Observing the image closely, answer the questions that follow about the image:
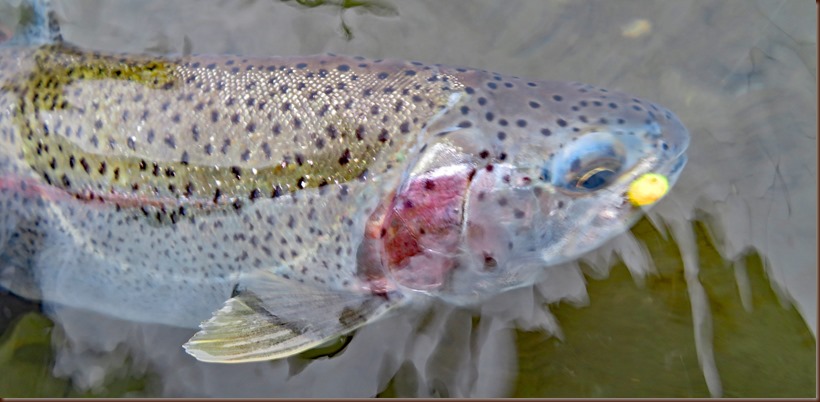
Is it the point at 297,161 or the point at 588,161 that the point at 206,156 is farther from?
the point at 588,161

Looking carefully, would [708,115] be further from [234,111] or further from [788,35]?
[234,111]

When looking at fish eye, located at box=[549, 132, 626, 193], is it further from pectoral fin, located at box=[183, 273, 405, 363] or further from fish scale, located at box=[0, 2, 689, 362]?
pectoral fin, located at box=[183, 273, 405, 363]

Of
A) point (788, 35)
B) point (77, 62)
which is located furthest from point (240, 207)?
point (788, 35)

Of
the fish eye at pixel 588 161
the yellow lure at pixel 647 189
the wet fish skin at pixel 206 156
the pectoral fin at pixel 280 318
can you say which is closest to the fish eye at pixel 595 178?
the fish eye at pixel 588 161

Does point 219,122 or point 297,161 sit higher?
point 219,122

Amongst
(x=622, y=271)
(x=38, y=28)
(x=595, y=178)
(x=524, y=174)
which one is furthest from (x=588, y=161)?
(x=38, y=28)

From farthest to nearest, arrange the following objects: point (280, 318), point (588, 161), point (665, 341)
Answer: point (665, 341), point (280, 318), point (588, 161)

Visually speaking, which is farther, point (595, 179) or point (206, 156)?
point (206, 156)
